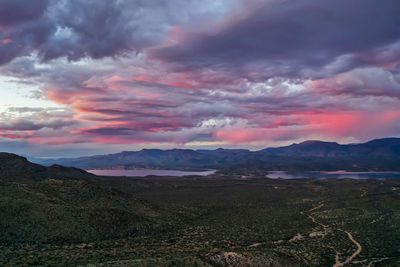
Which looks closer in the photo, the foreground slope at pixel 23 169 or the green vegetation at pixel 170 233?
the green vegetation at pixel 170 233

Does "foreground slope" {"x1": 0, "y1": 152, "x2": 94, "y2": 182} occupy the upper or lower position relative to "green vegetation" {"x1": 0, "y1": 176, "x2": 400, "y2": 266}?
upper

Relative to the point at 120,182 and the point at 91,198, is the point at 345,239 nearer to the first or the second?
the point at 91,198

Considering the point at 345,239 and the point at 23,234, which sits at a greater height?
the point at 23,234

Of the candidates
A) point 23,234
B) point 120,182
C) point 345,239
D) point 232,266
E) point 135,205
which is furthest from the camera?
point 120,182

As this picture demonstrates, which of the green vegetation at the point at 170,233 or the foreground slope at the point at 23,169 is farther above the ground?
the foreground slope at the point at 23,169

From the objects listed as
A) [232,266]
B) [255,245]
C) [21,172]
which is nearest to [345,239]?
[255,245]

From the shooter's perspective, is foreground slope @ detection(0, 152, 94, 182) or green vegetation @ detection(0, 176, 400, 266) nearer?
green vegetation @ detection(0, 176, 400, 266)

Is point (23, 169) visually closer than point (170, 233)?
No

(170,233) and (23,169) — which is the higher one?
(23,169)
